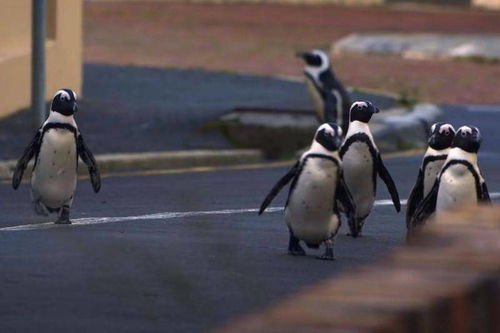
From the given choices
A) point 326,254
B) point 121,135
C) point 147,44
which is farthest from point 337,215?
point 147,44

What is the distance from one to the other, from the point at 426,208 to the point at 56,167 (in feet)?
8.48

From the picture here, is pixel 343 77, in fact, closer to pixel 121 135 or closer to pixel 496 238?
pixel 121 135

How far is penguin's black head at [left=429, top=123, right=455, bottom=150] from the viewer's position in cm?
1023

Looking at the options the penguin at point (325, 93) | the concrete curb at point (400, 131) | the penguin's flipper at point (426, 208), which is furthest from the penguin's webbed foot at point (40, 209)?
the concrete curb at point (400, 131)

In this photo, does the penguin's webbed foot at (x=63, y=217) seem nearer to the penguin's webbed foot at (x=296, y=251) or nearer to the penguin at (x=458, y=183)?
the penguin's webbed foot at (x=296, y=251)

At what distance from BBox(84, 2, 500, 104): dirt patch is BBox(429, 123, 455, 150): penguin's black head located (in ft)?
41.5

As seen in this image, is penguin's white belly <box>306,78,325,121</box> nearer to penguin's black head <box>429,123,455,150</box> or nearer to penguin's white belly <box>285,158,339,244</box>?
penguin's black head <box>429,123,455,150</box>

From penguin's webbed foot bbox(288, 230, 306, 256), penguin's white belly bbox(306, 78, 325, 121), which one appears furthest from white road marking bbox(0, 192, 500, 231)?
penguin's white belly bbox(306, 78, 325, 121)

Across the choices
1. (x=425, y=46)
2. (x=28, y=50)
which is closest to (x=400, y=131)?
(x=28, y=50)

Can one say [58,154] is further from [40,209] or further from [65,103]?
[40,209]

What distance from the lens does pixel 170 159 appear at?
620 inches

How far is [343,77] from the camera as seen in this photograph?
27.0 m

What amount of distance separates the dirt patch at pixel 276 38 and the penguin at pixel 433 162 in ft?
41.6

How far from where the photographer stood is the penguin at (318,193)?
919cm
